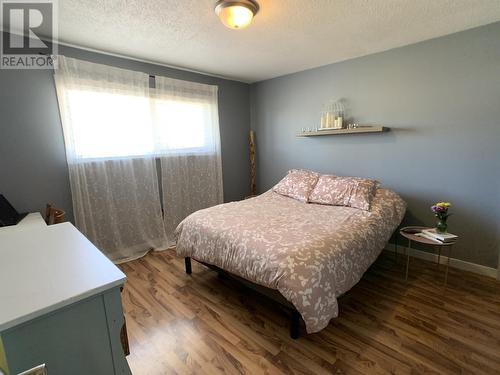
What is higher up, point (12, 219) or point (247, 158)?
point (247, 158)

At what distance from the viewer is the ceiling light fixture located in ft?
5.53

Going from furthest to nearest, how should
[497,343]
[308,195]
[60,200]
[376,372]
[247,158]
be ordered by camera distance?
[247,158] → [308,195] → [60,200] → [497,343] → [376,372]

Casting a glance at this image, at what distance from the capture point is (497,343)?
1614 millimetres

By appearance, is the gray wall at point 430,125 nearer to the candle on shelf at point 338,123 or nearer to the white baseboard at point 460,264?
the white baseboard at point 460,264

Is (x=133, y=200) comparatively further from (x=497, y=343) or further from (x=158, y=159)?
(x=497, y=343)

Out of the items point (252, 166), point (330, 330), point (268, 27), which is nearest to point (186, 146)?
point (252, 166)

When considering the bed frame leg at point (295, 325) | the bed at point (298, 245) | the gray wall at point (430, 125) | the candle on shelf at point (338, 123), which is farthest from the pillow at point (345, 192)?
the bed frame leg at point (295, 325)

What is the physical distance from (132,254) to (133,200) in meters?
0.67

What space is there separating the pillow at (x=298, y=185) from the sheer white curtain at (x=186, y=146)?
3.55ft

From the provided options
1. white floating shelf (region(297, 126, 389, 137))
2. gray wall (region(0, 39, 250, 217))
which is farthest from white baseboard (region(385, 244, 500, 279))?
gray wall (region(0, 39, 250, 217))

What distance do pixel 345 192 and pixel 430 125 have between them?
1130mm

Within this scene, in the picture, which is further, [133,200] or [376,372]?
[133,200]

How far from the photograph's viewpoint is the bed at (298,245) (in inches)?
60.9

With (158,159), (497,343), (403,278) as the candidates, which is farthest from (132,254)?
(497,343)
